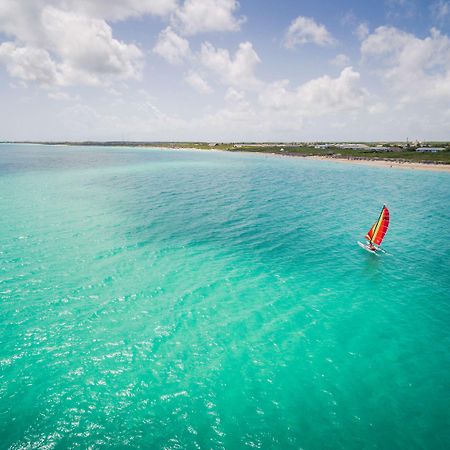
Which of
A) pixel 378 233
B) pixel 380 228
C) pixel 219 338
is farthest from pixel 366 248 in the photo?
pixel 219 338

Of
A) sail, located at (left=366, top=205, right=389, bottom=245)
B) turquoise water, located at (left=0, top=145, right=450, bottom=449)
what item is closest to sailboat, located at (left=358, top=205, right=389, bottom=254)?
sail, located at (left=366, top=205, right=389, bottom=245)

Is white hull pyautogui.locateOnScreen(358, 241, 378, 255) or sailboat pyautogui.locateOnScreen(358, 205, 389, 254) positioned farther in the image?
white hull pyautogui.locateOnScreen(358, 241, 378, 255)

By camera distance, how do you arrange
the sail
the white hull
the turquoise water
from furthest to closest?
the white hull, the sail, the turquoise water

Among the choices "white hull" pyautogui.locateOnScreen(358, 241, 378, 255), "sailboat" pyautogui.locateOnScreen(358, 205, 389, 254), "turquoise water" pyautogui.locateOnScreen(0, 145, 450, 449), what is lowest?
"turquoise water" pyautogui.locateOnScreen(0, 145, 450, 449)

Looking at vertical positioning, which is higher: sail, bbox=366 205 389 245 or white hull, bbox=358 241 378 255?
sail, bbox=366 205 389 245

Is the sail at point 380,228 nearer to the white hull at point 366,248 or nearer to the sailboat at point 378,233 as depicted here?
the sailboat at point 378,233

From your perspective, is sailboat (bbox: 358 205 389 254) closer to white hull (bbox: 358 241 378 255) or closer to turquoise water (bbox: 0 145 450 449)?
white hull (bbox: 358 241 378 255)

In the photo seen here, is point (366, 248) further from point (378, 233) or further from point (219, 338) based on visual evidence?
point (219, 338)

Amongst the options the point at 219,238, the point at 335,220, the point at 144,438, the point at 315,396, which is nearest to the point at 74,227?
the point at 219,238
